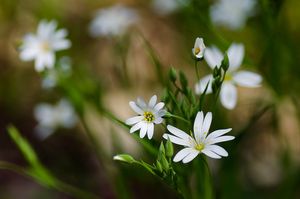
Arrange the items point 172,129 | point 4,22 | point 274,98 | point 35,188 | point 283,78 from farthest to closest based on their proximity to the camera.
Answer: point 4,22
point 35,188
point 283,78
point 274,98
point 172,129

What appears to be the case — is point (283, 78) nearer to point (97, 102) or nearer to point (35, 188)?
point (97, 102)

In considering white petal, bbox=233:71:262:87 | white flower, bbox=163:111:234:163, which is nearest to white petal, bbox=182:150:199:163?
white flower, bbox=163:111:234:163

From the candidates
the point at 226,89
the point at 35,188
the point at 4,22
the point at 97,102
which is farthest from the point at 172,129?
the point at 4,22

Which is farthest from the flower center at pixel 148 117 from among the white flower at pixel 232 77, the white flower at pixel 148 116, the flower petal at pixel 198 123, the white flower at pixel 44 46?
the white flower at pixel 44 46

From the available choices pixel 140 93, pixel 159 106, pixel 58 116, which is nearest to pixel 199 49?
pixel 159 106

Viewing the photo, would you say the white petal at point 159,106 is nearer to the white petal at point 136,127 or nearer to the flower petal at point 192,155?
the white petal at point 136,127

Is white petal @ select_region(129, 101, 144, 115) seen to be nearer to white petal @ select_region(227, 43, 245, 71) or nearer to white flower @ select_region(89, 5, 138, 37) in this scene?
white petal @ select_region(227, 43, 245, 71)
